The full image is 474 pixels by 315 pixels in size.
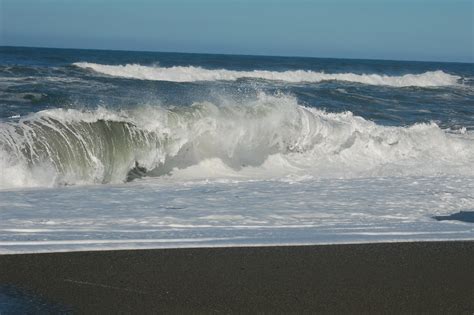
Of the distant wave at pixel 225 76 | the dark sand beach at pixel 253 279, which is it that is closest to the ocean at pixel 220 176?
the dark sand beach at pixel 253 279

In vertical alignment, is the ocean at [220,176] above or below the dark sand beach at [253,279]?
below

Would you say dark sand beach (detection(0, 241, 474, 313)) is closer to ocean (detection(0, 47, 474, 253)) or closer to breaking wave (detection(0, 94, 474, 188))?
ocean (detection(0, 47, 474, 253))

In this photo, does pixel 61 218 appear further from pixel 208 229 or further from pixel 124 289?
pixel 124 289

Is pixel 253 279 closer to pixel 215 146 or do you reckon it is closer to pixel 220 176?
pixel 220 176

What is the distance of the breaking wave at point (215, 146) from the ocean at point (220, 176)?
0.07ft

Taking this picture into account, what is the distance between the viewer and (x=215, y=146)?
11219 mm

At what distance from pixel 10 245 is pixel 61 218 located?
1073 millimetres

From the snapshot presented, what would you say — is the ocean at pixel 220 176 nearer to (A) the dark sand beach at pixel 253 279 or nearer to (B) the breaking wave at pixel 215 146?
(B) the breaking wave at pixel 215 146

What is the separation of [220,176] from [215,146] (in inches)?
50.3

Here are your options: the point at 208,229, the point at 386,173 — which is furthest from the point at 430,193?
the point at 208,229

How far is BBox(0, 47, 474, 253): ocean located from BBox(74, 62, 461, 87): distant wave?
14644 millimetres

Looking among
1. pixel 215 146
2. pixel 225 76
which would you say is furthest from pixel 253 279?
pixel 225 76

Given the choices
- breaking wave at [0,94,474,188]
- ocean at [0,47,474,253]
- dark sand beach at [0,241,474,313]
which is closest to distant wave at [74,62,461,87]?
ocean at [0,47,474,253]

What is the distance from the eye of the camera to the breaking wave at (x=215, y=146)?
30.2ft
